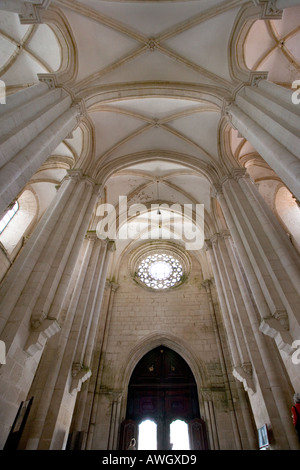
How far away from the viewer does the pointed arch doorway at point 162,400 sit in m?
8.71

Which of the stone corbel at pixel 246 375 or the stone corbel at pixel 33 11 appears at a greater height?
the stone corbel at pixel 33 11

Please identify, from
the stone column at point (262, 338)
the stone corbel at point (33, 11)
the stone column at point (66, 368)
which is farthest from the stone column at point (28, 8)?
the stone column at point (66, 368)

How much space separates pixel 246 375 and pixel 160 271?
7954 mm

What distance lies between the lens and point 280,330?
14.3ft

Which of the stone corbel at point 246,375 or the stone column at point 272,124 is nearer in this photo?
the stone column at point 272,124

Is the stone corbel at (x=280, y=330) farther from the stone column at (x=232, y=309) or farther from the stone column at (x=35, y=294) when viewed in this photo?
the stone column at (x=35, y=294)

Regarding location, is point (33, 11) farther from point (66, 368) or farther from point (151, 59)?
point (66, 368)

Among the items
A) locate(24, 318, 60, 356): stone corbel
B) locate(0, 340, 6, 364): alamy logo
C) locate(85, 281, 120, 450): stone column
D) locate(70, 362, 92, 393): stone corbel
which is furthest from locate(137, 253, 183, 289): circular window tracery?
locate(0, 340, 6, 364): alamy logo

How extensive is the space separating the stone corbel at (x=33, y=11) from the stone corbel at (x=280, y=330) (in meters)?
7.08

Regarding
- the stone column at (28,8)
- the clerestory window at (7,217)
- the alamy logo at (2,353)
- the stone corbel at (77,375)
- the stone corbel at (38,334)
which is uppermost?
the clerestory window at (7,217)

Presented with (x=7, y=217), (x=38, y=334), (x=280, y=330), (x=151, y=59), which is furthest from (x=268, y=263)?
(x=7, y=217)

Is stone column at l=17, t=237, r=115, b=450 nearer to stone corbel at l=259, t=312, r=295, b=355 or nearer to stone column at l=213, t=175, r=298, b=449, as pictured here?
stone column at l=213, t=175, r=298, b=449

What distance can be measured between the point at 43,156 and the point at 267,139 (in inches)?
167

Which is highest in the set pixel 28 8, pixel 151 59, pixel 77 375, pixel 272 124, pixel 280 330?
pixel 151 59
